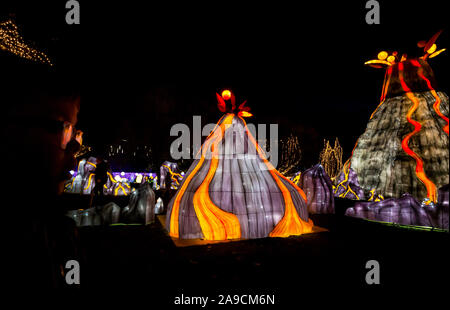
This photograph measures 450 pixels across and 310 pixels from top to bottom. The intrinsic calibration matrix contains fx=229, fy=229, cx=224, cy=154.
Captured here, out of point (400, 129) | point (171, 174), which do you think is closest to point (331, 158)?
point (400, 129)

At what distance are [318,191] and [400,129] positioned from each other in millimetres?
9751

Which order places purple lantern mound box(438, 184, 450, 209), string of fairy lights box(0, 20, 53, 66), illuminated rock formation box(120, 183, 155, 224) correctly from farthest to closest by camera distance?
illuminated rock formation box(120, 183, 155, 224) < purple lantern mound box(438, 184, 450, 209) < string of fairy lights box(0, 20, 53, 66)

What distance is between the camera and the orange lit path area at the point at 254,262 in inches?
135

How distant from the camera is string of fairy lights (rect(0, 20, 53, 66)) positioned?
1.79 metres

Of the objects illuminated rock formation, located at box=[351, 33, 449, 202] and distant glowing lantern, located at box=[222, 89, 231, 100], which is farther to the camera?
illuminated rock formation, located at box=[351, 33, 449, 202]

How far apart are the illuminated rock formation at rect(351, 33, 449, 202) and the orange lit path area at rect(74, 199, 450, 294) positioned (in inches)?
384

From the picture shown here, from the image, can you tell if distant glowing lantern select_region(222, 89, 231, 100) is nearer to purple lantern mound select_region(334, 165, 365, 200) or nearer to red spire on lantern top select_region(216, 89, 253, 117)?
red spire on lantern top select_region(216, 89, 253, 117)

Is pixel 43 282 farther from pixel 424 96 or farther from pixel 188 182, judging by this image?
pixel 424 96

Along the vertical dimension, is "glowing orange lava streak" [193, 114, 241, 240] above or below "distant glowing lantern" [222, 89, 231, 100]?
below

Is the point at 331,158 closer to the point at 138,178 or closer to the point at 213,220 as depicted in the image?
the point at 138,178

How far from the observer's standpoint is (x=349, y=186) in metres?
17.6

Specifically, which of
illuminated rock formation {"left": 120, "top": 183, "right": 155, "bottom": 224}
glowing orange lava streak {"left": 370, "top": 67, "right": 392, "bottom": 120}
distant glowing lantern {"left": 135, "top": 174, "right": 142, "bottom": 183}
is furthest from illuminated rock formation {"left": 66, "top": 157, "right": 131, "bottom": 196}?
glowing orange lava streak {"left": 370, "top": 67, "right": 392, "bottom": 120}

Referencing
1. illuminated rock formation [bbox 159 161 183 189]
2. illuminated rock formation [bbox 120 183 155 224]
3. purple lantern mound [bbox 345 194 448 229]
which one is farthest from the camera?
illuminated rock formation [bbox 159 161 183 189]

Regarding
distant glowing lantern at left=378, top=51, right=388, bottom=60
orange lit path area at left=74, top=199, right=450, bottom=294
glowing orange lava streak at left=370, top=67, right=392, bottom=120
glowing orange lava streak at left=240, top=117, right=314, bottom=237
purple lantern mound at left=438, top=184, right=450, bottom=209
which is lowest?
orange lit path area at left=74, top=199, right=450, bottom=294
